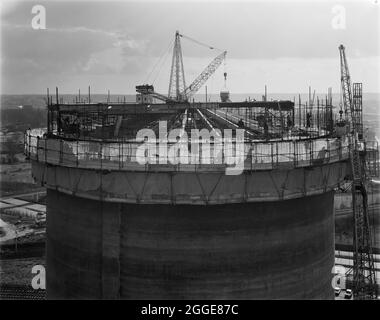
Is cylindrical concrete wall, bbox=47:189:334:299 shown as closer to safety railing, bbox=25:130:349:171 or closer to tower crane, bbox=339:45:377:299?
safety railing, bbox=25:130:349:171

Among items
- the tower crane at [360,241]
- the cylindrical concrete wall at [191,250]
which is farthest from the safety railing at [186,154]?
the tower crane at [360,241]

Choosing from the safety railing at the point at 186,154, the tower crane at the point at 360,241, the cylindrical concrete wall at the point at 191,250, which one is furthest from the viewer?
the tower crane at the point at 360,241

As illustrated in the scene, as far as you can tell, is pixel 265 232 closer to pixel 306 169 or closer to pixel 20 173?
pixel 306 169

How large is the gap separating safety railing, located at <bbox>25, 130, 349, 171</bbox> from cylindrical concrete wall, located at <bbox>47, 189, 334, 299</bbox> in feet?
5.16

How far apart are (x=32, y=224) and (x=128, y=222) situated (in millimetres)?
51529

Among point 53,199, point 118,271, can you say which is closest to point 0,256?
point 53,199

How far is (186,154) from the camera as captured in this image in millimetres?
19047

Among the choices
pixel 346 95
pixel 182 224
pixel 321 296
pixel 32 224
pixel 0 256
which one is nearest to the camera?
pixel 182 224

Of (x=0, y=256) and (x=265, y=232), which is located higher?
(x=265, y=232)

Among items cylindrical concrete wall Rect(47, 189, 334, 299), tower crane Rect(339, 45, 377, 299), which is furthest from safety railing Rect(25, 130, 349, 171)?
tower crane Rect(339, 45, 377, 299)

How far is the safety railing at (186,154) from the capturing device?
18.2 meters

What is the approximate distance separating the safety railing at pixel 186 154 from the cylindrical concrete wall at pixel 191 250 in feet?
5.16

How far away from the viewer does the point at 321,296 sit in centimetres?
2156

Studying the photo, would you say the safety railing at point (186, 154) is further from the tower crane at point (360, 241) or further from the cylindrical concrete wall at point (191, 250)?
the tower crane at point (360, 241)
